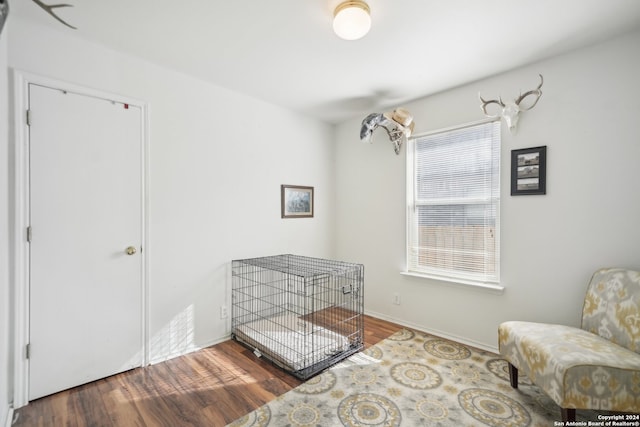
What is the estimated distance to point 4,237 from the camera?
1.81 m

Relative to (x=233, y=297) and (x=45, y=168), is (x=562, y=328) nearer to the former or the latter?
(x=233, y=297)

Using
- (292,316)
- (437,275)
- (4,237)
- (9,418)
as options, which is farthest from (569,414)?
(4,237)

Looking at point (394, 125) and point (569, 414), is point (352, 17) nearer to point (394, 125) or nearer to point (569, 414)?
point (394, 125)

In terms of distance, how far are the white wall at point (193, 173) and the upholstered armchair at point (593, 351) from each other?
2.54 meters

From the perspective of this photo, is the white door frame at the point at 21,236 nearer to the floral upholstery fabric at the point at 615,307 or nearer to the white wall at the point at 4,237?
the white wall at the point at 4,237

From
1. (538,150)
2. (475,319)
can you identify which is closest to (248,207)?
(475,319)

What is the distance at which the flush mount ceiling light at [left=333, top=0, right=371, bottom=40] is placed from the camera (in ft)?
5.82

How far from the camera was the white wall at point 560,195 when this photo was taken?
216 cm

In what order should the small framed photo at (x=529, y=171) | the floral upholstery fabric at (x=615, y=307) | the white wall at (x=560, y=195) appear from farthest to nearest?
the small framed photo at (x=529, y=171), the white wall at (x=560, y=195), the floral upholstery fabric at (x=615, y=307)

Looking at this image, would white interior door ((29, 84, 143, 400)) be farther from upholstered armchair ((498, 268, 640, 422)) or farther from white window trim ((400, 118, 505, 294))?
upholstered armchair ((498, 268, 640, 422))

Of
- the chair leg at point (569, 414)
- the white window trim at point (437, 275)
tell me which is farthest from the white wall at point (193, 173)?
the chair leg at point (569, 414)

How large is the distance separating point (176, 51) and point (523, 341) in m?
3.32

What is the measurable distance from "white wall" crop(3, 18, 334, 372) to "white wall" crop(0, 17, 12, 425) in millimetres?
249

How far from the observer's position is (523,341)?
1.95 m
